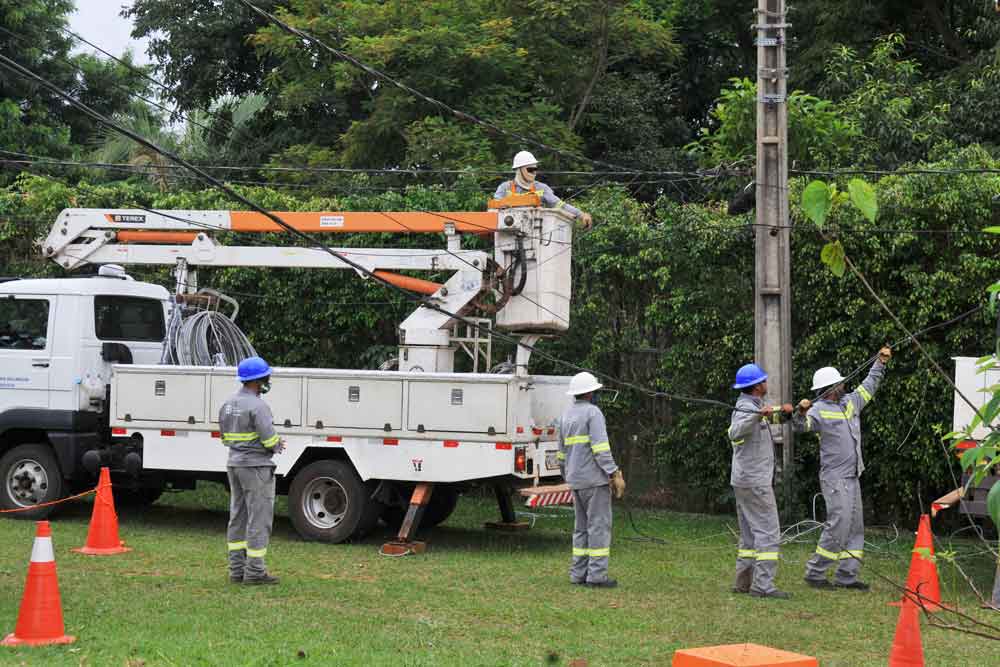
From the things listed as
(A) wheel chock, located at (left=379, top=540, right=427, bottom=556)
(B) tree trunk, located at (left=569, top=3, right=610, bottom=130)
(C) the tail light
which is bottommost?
(A) wheel chock, located at (left=379, top=540, right=427, bottom=556)

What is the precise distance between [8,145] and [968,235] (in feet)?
77.2

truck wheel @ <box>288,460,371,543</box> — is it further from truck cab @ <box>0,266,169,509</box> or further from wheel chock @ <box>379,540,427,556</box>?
truck cab @ <box>0,266,169,509</box>

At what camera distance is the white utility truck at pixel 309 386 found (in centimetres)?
1242

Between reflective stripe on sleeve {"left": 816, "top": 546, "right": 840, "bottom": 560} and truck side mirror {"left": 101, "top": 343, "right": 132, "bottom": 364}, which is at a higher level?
truck side mirror {"left": 101, "top": 343, "right": 132, "bottom": 364}

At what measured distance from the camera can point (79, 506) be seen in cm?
1498

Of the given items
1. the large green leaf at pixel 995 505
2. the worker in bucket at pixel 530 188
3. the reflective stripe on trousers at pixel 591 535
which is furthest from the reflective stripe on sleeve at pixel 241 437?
the large green leaf at pixel 995 505

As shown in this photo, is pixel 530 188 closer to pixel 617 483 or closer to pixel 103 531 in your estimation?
pixel 617 483

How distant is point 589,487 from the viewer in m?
10.8

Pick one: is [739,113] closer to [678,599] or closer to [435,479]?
[435,479]

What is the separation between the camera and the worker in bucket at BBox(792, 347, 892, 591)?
1080cm

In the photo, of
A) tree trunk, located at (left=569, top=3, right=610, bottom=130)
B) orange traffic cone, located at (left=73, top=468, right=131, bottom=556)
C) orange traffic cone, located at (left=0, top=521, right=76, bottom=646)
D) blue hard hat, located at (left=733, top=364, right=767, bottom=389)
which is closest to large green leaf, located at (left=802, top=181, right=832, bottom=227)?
orange traffic cone, located at (left=0, top=521, right=76, bottom=646)

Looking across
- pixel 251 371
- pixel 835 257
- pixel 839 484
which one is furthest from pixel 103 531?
pixel 835 257

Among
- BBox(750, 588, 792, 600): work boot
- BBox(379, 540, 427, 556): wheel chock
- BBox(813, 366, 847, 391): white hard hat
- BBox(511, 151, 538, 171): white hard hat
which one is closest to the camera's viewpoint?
BBox(750, 588, 792, 600): work boot

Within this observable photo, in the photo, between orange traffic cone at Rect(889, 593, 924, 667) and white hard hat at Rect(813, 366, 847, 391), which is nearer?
orange traffic cone at Rect(889, 593, 924, 667)
